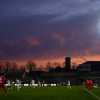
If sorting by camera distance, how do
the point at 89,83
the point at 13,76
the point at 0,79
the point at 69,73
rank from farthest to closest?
1. the point at 69,73
2. the point at 13,76
3. the point at 89,83
4. the point at 0,79

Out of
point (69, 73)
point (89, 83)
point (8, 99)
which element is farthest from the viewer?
point (69, 73)

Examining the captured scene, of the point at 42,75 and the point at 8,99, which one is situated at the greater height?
the point at 42,75

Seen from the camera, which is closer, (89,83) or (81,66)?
(89,83)

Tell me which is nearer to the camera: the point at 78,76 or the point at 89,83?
the point at 89,83

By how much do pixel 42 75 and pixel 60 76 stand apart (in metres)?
6.74

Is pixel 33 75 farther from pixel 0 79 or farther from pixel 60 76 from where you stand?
pixel 0 79

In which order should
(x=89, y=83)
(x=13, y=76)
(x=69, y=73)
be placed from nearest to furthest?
1. (x=89, y=83)
2. (x=13, y=76)
3. (x=69, y=73)

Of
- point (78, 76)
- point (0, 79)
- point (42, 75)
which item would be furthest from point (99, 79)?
point (0, 79)

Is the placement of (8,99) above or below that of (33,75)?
below

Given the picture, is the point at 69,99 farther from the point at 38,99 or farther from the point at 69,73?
the point at 69,73

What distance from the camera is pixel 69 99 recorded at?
3334 cm

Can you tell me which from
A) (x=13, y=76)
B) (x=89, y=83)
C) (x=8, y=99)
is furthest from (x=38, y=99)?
(x=13, y=76)

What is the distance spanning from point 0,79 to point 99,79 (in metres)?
140

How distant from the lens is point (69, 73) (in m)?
194
